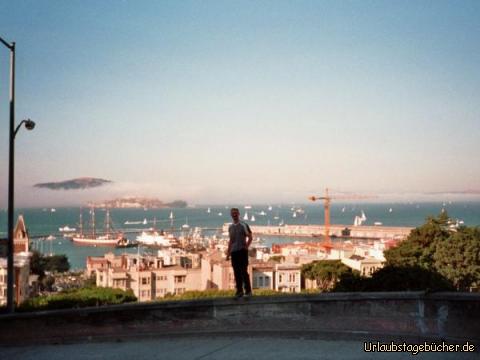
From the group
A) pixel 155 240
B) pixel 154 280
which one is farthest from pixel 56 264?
pixel 155 240

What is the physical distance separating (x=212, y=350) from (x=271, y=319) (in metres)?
1.05

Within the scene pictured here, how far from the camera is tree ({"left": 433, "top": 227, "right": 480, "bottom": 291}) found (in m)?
30.1

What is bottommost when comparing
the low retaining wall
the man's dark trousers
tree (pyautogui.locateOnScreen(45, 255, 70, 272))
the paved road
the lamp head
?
tree (pyautogui.locateOnScreen(45, 255, 70, 272))

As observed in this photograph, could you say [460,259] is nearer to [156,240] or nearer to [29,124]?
[29,124]

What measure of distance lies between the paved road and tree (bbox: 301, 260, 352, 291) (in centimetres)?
4032

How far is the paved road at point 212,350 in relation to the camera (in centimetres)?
558

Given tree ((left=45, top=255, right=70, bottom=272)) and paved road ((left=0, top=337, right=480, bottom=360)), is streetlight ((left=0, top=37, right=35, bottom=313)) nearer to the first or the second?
paved road ((left=0, top=337, right=480, bottom=360))

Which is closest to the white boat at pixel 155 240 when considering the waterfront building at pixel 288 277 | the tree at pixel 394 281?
the waterfront building at pixel 288 277

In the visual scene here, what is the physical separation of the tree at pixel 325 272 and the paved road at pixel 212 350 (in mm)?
40319

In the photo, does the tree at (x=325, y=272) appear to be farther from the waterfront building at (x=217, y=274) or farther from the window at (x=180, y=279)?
the window at (x=180, y=279)

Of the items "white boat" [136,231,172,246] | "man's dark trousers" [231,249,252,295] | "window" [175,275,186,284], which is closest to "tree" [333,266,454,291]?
"man's dark trousers" [231,249,252,295]

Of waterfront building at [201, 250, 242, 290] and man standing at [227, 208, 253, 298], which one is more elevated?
man standing at [227, 208, 253, 298]

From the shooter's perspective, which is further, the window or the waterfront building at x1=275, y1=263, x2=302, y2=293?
the window

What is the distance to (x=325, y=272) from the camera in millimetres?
49625
